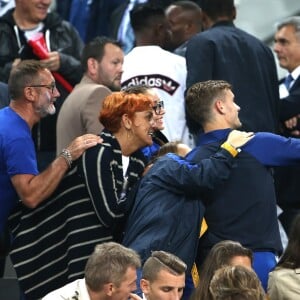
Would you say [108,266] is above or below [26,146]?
below

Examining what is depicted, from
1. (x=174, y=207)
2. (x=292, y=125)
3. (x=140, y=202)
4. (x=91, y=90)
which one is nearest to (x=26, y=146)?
(x=140, y=202)

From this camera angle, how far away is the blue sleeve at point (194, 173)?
8.17 m

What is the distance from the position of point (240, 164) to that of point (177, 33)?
304 centimetres

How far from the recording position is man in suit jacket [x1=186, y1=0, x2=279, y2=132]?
9.68 metres

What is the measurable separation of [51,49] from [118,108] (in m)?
2.46

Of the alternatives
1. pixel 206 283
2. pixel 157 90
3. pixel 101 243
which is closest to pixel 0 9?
pixel 157 90

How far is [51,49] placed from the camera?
35.7ft

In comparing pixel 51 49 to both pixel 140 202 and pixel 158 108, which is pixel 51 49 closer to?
pixel 158 108

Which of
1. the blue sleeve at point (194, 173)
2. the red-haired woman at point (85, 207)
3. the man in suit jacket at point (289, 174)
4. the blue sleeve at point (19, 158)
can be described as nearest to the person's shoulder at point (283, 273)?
the blue sleeve at point (194, 173)

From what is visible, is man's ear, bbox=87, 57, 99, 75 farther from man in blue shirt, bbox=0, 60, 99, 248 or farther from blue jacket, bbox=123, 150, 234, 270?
blue jacket, bbox=123, 150, 234, 270

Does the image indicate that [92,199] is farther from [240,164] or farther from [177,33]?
[177,33]

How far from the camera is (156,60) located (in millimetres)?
10211

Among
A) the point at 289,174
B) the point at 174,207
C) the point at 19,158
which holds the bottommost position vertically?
the point at 289,174

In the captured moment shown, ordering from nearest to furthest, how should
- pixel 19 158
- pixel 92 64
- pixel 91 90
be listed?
1. pixel 19 158
2. pixel 91 90
3. pixel 92 64
